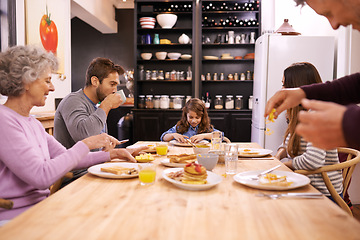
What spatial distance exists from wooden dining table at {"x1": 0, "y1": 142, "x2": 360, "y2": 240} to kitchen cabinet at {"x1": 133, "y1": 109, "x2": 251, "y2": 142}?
13.7 ft

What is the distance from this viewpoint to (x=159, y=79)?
5691 mm

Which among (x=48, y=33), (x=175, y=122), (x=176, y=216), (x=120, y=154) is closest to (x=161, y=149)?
(x=120, y=154)

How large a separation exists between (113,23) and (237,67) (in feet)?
8.82

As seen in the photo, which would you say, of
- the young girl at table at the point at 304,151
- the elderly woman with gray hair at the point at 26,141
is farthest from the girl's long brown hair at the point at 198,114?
the elderly woman with gray hair at the point at 26,141

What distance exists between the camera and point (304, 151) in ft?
6.82

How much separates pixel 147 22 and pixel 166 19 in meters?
0.32

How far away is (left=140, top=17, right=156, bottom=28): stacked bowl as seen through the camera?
5.54 m

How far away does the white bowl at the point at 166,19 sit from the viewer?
5.53m

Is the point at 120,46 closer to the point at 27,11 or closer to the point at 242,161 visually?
the point at 27,11

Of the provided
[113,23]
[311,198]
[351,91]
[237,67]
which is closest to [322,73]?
[237,67]

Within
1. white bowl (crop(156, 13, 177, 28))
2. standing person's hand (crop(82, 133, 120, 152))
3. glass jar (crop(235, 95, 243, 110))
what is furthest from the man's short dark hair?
glass jar (crop(235, 95, 243, 110))

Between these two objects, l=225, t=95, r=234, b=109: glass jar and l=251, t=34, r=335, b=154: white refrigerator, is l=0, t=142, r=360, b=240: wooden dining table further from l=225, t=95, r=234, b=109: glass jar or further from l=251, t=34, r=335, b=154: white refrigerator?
l=225, t=95, r=234, b=109: glass jar

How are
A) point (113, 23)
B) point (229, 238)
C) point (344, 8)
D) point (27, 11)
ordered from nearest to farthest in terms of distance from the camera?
point (229, 238) < point (344, 8) < point (27, 11) < point (113, 23)

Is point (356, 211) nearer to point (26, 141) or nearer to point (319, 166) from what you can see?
point (319, 166)
